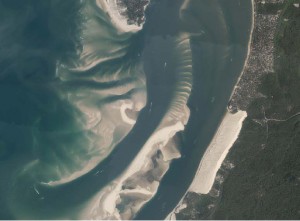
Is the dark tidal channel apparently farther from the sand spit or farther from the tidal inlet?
the sand spit

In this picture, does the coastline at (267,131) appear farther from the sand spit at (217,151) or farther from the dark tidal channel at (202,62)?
the dark tidal channel at (202,62)

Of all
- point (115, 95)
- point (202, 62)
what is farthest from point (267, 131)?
point (115, 95)

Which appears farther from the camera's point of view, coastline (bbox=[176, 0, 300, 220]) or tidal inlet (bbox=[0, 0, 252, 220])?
tidal inlet (bbox=[0, 0, 252, 220])

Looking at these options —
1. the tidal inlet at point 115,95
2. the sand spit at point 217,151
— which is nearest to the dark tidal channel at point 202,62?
A: the tidal inlet at point 115,95

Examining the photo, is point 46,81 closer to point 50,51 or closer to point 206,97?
point 50,51

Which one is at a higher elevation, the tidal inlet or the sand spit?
the tidal inlet

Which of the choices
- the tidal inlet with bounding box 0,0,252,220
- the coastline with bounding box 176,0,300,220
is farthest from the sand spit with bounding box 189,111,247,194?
the coastline with bounding box 176,0,300,220

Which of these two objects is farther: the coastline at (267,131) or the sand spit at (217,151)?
the sand spit at (217,151)

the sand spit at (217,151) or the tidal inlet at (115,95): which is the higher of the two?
the tidal inlet at (115,95)

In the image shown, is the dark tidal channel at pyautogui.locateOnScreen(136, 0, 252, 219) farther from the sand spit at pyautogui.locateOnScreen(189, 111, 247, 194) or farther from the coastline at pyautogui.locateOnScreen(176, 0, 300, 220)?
the coastline at pyautogui.locateOnScreen(176, 0, 300, 220)

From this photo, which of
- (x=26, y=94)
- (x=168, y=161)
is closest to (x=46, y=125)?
(x=26, y=94)
